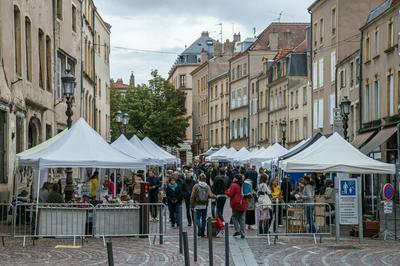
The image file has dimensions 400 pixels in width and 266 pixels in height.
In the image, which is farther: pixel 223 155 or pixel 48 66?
pixel 223 155

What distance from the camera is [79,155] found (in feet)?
67.3

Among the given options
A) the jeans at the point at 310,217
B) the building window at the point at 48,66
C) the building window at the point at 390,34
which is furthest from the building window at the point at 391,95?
the jeans at the point at 310,217

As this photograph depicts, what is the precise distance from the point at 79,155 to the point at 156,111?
7208 centimetres

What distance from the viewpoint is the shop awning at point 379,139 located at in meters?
34.4

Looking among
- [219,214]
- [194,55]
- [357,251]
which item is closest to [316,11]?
[219,214]

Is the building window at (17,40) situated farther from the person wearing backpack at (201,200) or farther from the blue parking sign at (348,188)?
the blue parking sign at (348,188)

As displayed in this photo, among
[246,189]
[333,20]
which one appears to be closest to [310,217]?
[246,189]

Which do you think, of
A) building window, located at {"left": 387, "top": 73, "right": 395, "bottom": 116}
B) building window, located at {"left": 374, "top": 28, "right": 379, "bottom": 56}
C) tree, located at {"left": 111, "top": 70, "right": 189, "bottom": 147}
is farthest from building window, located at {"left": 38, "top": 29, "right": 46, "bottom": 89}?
tree, located at {"left": 111, "top": 70, "right": 189, "bottom": 147}

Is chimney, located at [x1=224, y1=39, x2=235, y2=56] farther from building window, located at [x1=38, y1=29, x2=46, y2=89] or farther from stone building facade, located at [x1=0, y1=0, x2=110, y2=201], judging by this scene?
building window, located at [x1=38, y1=29, x2=46, y2=89]

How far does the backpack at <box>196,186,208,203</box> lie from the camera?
70.1ft

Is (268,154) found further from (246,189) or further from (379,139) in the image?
(246,189)

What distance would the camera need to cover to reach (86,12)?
152 feet

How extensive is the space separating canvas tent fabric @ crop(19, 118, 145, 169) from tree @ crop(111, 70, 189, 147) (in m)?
67.4

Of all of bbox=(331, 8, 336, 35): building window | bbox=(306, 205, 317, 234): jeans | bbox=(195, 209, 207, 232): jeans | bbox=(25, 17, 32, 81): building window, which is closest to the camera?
bbox=(306, 205, 317, 234): jeans
